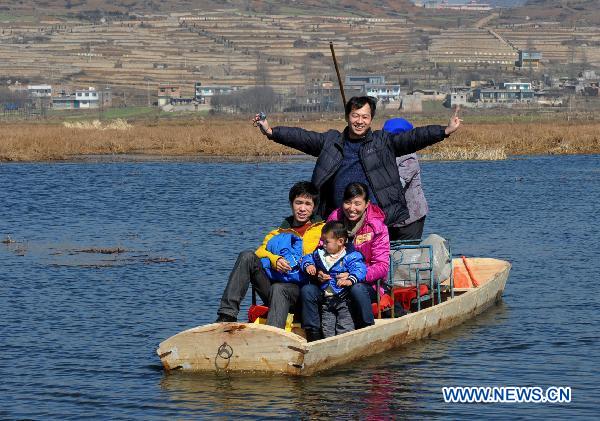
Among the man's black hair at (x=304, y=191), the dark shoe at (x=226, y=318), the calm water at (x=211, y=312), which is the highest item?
the man's black hair at (x=304, y=191)

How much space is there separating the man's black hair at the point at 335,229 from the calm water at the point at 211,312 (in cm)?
150

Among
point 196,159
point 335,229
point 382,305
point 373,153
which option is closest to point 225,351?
point 335,229

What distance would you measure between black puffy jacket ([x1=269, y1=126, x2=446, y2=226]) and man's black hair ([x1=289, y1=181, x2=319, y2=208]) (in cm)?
60

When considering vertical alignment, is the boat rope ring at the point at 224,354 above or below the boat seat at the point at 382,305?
below

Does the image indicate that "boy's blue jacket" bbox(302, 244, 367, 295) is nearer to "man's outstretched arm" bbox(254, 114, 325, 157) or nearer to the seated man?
the seated man

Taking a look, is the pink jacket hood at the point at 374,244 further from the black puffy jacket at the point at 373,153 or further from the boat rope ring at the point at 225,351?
the boat rope ring at the point at 225,351

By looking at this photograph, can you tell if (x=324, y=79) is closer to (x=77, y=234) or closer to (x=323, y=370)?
(x=77, y=234)

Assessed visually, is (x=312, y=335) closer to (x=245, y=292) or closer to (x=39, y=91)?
(x=245, y=292)

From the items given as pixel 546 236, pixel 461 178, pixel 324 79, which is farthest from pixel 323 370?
pixel 324 79

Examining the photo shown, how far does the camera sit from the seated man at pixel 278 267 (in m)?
13.9

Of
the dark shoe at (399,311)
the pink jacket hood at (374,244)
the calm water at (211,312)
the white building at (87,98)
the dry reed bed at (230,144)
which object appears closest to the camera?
the calm water at (211,312)

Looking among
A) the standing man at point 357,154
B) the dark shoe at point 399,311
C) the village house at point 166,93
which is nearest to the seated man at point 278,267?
the standing man at point 357,154

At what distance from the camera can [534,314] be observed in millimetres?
18375

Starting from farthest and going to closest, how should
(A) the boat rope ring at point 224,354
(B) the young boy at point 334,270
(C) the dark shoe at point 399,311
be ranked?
(C) the dark shoe at point 399,311
(B) the young boy at point 334,270
(A) the boat rope ring at point 224,354
